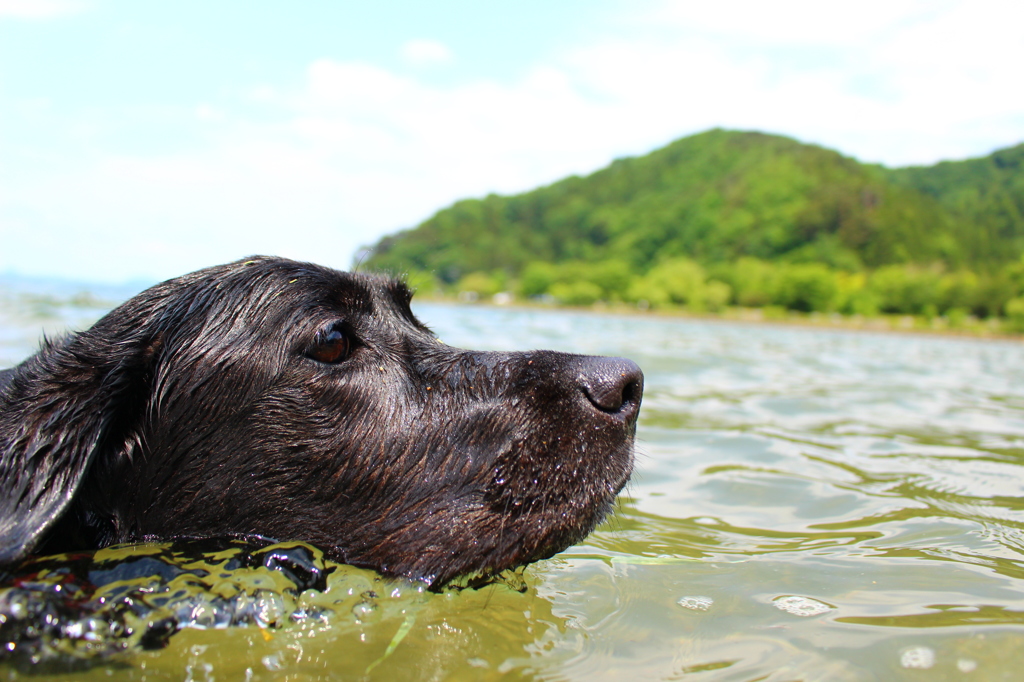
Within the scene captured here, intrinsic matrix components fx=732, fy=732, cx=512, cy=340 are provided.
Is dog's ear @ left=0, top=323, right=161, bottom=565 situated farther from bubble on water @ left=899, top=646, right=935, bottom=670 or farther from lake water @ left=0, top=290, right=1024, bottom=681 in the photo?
bubble on water @ left=899, top=646, right=935, bottom=670

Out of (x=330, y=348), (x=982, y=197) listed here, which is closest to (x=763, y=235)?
(x=982, y=197)

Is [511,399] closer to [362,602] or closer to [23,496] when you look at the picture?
[362,602]

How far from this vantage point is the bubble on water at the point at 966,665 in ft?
6.83

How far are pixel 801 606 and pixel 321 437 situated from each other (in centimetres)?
182

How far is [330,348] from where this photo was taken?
2754mm

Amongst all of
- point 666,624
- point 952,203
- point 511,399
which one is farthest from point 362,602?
point 952,203

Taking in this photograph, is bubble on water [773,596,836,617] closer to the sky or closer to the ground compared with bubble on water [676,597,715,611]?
closer to the sky

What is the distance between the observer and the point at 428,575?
2.55 metres

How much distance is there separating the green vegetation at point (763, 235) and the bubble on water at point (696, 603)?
77083 millimetres

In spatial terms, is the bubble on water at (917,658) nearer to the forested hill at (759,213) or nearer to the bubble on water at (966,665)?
the bubble on water at (966,665)

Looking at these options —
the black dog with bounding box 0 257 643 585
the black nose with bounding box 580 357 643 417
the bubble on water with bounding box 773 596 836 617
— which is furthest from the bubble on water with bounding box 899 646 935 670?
the black nose with bounding box 580 357 643 417

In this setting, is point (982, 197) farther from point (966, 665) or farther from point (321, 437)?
point (321, 437)

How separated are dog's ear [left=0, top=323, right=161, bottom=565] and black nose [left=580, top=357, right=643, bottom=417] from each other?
161cm

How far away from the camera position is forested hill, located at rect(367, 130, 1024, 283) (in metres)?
127
